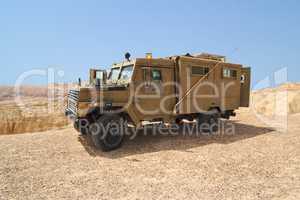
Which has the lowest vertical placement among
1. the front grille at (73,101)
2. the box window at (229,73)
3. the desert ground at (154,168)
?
the desert ground at (154,168)

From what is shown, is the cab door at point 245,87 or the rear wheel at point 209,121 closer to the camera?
the rear wheel at point 209,121

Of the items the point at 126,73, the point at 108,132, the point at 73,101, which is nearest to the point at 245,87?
the point at 126,73

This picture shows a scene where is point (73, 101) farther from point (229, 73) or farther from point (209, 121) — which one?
point (229, 73)

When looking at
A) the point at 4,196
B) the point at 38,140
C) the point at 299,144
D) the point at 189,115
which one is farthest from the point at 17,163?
the point at 299,144

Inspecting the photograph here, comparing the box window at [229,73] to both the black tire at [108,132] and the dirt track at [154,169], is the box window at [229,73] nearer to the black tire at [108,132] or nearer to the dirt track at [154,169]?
the dirt track at [154,169]

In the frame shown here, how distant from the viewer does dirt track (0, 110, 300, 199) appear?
188 inches

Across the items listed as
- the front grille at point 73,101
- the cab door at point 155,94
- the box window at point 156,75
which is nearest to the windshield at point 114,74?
the cab door at point 155,94

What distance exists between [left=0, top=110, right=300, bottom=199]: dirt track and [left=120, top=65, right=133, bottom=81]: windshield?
7.07 feet

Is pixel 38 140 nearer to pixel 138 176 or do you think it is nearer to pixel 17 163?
pixel 17 163

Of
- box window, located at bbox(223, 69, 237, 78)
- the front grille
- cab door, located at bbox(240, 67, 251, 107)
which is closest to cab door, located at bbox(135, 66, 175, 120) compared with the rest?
the front grille

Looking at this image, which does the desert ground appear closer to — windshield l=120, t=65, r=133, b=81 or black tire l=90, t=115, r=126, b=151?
black tire l=90, t=115, r=126, b=151

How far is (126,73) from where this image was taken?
8297 millimetres

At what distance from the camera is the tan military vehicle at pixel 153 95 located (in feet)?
24.5

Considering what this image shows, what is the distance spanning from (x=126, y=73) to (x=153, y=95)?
3.70ft
